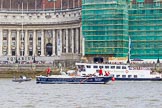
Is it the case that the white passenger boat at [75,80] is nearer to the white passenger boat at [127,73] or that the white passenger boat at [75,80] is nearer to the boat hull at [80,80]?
the boat hull at [80,80]

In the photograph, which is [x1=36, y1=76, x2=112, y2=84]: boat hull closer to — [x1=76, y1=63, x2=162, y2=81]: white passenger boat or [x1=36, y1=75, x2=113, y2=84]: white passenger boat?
[x1=36, y1=75, x2=113, y2=84]: white passenger boat

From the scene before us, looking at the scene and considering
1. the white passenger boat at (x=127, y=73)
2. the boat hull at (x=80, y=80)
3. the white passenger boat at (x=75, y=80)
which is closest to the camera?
the boat hull at (x=80, y=80)

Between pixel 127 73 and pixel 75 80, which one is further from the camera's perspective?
pixel 127 73

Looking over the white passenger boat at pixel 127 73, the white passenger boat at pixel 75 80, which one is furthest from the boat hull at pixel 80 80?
the white passenger boat at pixel 127 73

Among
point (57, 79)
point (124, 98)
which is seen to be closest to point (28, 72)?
point (57, 79)

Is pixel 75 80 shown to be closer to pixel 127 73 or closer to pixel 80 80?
pixel 80 80

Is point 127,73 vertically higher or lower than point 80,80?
higher

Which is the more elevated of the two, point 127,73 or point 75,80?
point 127,73

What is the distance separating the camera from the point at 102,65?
159m

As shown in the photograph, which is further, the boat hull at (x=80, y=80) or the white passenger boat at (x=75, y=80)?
the white passenger boat at (x=75, y=80)

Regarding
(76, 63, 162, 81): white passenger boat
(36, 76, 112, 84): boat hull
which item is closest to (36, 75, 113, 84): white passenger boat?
(36, 76, 112, 84): boat hull

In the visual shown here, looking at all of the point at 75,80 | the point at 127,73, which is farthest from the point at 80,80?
the point at 127,73

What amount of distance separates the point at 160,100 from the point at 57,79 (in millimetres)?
53962

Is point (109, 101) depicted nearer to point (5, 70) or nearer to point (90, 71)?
point (90, 71)
